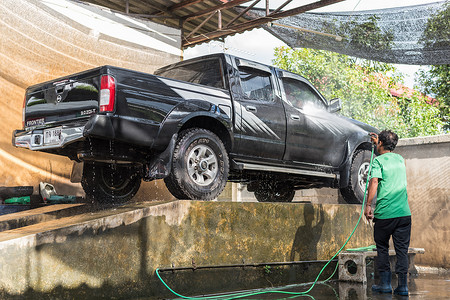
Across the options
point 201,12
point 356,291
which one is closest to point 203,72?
point 356,291

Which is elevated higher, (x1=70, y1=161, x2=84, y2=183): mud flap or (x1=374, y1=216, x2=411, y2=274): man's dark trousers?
(x1=70, y1=161, x2=84, y2=183): mud flap

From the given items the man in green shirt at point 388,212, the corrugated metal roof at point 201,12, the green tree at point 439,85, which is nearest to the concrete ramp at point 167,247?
the man in green shirt at point 388,212

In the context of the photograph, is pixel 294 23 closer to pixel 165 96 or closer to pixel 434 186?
pixel 434 186

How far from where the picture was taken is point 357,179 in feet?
23.7

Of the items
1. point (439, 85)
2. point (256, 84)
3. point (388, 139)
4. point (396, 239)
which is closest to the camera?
point (396, 239)

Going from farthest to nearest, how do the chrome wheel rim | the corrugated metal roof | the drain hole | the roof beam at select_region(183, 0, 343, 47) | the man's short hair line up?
the corrugated metal roof → the roof beam at select_region(183, 0, 343, 47) → the drain hole → the chrome wheel rim → the man's short hair

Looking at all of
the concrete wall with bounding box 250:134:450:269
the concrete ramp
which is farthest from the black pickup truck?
the concrete wall with bounding box 250:134:450:269

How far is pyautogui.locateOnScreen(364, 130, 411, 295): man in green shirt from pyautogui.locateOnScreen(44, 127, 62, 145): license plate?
3.28 meters

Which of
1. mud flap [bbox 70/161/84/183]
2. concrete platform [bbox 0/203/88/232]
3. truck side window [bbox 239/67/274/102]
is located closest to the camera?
concrete platform [bbox 0/203/88/232]

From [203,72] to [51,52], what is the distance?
11.4 feet

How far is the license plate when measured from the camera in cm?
490

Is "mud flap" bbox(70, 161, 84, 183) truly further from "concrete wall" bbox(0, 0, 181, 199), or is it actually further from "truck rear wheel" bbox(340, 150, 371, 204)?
"truck rear wheel" bbox(340, 150, 371, 204)

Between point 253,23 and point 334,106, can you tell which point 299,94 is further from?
point 253,23

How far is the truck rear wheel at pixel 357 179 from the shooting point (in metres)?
7.15
